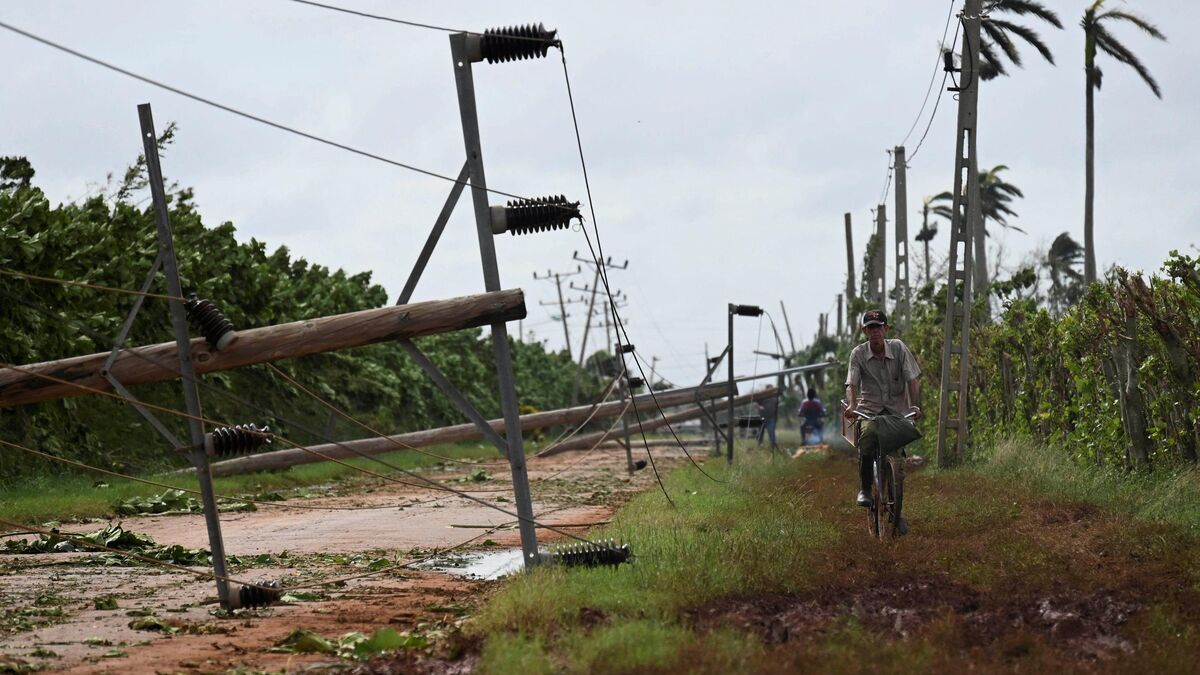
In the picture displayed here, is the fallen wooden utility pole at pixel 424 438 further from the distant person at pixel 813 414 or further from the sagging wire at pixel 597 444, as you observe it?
the distant person at pixel 813 414

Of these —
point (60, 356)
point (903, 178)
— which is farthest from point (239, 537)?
point (903, 178)

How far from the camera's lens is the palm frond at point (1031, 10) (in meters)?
34.9

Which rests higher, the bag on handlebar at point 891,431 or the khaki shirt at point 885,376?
the khaki shirt at point 885,376

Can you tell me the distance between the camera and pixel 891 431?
13.2m

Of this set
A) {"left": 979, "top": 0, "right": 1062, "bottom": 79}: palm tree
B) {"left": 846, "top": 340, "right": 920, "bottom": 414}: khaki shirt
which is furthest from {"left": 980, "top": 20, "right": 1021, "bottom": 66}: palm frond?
{"left": 846, "top": 340, "right": 920, "bottom": 414}: khaki shirt

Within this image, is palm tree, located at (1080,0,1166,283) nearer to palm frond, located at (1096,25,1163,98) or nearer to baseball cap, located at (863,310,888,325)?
palm frond, located at (1096,25,1163,98)

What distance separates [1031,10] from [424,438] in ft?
56.7

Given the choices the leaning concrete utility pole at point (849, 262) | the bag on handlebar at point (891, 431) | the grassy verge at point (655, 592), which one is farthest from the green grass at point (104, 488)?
the leaning concrete utility pole at point (849, 262)

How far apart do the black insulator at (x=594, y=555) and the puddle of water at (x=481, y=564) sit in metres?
0.76

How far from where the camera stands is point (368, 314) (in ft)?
36.1

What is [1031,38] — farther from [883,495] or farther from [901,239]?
[883,495]

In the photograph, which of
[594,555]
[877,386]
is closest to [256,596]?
[594,555]

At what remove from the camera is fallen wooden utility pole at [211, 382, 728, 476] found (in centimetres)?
2550

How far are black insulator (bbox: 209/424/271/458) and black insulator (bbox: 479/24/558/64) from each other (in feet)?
11.1
